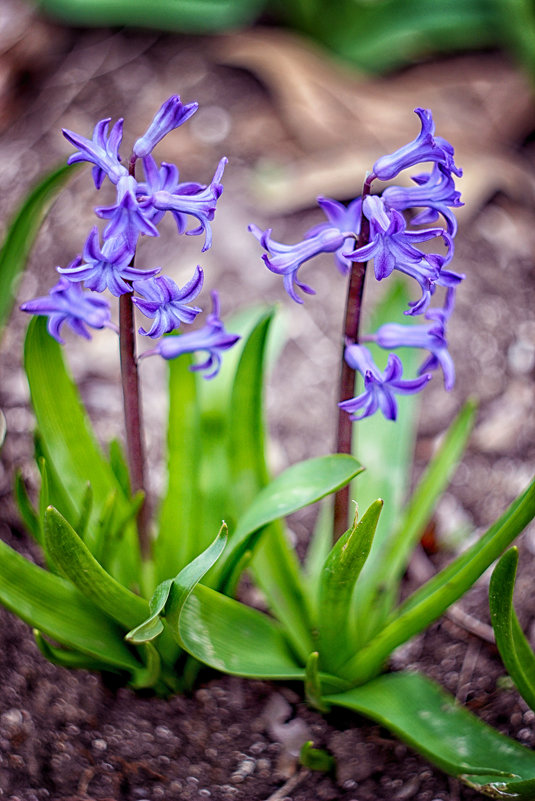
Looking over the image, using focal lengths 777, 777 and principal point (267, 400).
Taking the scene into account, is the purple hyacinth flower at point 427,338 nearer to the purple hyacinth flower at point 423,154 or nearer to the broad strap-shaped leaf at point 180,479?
the purple hyacinth flower at point 423,154

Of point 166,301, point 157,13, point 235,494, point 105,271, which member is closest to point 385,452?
point 235,494

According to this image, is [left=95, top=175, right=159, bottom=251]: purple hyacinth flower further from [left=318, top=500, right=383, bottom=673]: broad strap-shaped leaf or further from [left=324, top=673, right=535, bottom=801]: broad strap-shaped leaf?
[left=324, top=673, right=535, bottom=801]: broad strap-shaped leaf

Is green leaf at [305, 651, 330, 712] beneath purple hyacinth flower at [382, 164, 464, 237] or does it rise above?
beneath

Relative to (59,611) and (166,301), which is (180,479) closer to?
(59,611)

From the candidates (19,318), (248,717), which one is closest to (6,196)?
(19,318)

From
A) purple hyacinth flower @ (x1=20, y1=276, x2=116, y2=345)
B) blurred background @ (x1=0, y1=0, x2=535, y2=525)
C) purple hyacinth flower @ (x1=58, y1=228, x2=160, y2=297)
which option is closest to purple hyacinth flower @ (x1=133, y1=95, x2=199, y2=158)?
purple hyacinth flower @ (x1=58, y1=228, x2=160, y2=297)

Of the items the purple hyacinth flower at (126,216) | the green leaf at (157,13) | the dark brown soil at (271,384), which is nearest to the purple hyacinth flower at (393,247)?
the purple hyacinth flower at (126,216)

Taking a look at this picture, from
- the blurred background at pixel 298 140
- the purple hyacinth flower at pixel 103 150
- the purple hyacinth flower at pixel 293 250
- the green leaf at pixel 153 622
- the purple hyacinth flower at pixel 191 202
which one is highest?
the purple hyacinth flower at pixel 103 150
